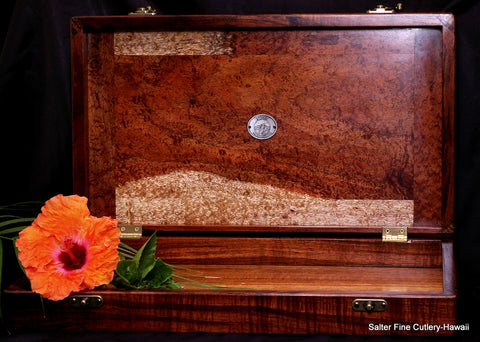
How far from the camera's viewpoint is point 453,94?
61.0 inches

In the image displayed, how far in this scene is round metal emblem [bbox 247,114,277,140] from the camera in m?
1.67

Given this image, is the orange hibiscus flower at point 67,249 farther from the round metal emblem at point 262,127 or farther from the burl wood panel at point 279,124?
the round metal emblem at point 262,127

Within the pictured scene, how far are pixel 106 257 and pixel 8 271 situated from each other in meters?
0.81

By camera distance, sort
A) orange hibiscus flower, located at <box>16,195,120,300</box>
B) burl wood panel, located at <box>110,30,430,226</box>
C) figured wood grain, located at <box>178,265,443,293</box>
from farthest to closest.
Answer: burl wood panel, located at <box>110,30,430,226</box>
figured wood grain, located at <box>178,265,443,293</box>
orange hibiscus flower, located at <box>16,195,120,300</box>

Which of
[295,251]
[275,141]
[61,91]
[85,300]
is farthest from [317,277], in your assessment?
[61,91]

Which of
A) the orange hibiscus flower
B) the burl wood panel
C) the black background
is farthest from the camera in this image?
the black background

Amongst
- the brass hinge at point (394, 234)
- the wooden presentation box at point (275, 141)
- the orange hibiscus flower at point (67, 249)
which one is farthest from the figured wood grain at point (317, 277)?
the orange hibiscus flower at point (67, 249)

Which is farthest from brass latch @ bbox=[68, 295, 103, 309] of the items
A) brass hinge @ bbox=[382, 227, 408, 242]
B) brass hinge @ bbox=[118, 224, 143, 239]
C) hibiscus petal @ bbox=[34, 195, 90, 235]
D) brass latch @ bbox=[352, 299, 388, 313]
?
brass hinge @ bbox=[382, 227, 408, 242]

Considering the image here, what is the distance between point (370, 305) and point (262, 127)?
2.28 ft

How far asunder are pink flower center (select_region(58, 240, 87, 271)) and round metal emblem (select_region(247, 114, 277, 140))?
70 centimetres

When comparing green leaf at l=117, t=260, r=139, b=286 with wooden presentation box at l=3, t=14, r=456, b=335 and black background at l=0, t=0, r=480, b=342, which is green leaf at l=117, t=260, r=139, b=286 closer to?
wooden presentation box at l=3, t=14, r=456, b=335

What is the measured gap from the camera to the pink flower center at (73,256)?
1.21 meters

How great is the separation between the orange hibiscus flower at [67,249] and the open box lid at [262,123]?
45 cm

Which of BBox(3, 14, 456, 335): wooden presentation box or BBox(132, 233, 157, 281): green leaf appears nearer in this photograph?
BBox(132, 233, 157, 281): green leaf
